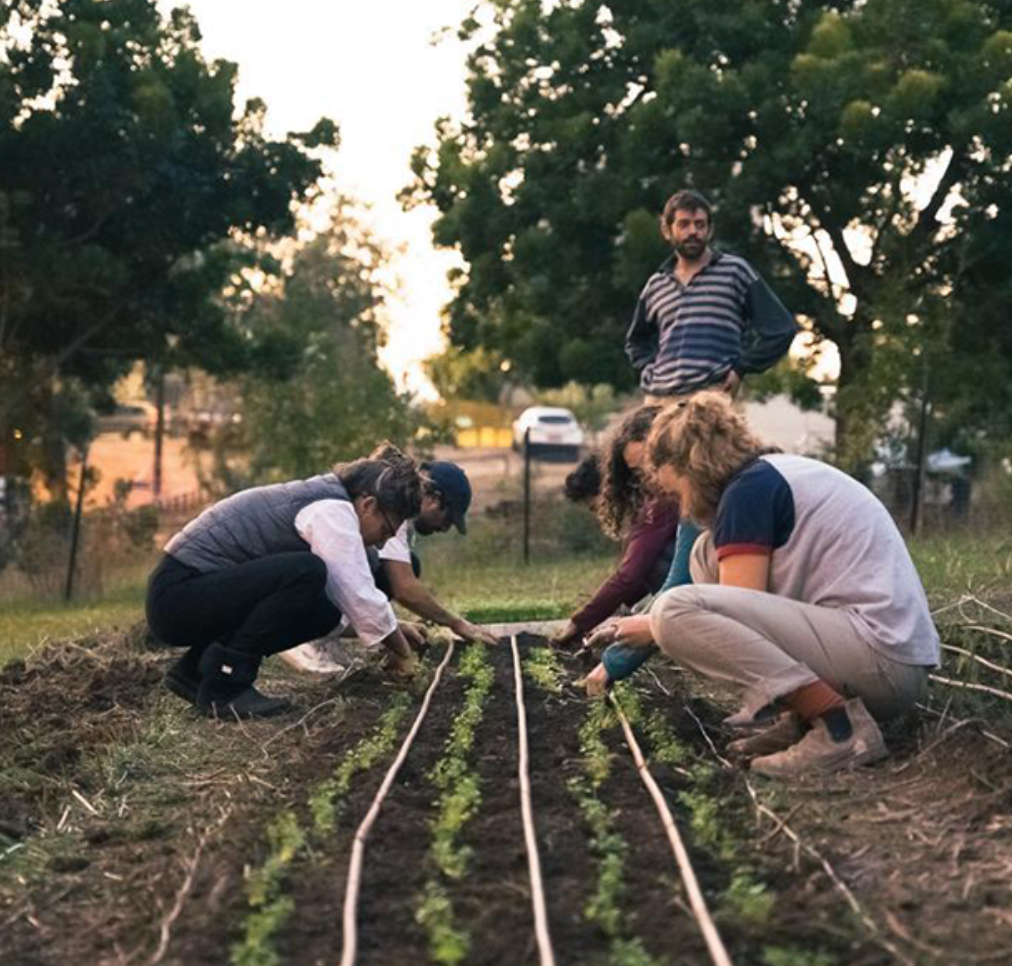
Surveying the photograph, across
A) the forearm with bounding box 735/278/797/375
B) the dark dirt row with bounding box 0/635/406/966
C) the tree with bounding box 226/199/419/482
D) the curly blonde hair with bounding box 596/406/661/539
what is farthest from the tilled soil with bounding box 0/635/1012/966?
the tree with bounding box 226/199/419/482

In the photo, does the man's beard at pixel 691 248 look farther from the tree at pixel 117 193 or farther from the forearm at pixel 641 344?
the tree at pixel 117 193

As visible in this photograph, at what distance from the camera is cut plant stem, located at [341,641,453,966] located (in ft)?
12.3

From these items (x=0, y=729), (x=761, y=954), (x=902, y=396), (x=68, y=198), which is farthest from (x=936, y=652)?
(x=68, y=198)

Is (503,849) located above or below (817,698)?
below

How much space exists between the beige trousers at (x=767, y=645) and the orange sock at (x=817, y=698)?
31 millimetres

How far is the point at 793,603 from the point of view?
18.2 feet

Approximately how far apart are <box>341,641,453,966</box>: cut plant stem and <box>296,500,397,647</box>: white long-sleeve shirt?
0.45m

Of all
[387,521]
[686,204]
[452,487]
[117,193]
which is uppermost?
[117,193]

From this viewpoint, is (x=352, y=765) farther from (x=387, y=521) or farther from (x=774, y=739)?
(x=387, y=521)

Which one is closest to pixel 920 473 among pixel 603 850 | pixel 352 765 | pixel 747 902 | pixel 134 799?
pixel 352 765

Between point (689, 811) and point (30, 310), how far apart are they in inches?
722

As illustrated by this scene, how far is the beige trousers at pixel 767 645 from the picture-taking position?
17.9ft

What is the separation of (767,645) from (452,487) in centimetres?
231

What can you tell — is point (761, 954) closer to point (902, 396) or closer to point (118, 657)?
point (118, 657)
